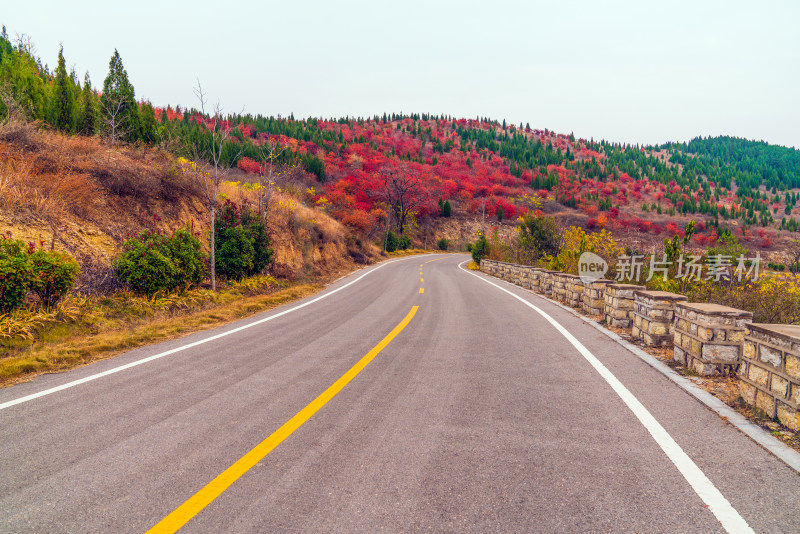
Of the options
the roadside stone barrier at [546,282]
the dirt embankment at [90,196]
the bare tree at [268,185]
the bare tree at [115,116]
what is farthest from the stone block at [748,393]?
the bare tree at [115,116]

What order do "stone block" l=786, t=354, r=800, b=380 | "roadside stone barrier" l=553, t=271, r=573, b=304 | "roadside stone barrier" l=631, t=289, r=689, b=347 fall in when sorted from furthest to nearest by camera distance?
1. "roadside stone barrier" l=553, t=271, r=573, b=304
2. "roadside stone barrier" l=631, t=289, r=689, b=347
3. "stone block" l=786, t=354, r=800, b=380

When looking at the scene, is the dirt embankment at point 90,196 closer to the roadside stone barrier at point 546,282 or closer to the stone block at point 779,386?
the roadside stone barrier at point 546,282

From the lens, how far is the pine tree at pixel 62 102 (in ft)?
51.5

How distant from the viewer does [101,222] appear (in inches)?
446

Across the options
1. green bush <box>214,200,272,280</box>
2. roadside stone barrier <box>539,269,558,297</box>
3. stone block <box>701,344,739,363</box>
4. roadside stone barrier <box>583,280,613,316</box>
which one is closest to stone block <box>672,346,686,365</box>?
stone block <box>701,344,739,363</box>

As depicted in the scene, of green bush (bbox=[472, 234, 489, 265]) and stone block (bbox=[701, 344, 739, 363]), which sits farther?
green bush (bbox=[472, 234, 489, 265])

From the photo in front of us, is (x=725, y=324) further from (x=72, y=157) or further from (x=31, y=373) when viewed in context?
(x=72, y=157)

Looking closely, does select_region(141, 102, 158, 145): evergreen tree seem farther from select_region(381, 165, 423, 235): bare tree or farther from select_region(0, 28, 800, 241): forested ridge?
select_region(381, 165, 423, 235): bare tree

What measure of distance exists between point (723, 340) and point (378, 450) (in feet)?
14.6

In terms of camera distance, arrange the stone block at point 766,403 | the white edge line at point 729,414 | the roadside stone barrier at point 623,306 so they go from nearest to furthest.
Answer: the white edge line at point 729,414
the stone block at point 766,403
the roadside stone barrier at point 623,306

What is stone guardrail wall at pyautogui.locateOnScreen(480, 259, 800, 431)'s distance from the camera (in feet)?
10.7

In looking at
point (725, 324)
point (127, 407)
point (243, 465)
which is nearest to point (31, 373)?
point (127, 407)

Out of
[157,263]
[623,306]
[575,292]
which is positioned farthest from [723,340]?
[157,263]

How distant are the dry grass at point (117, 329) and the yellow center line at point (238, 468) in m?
3.83
